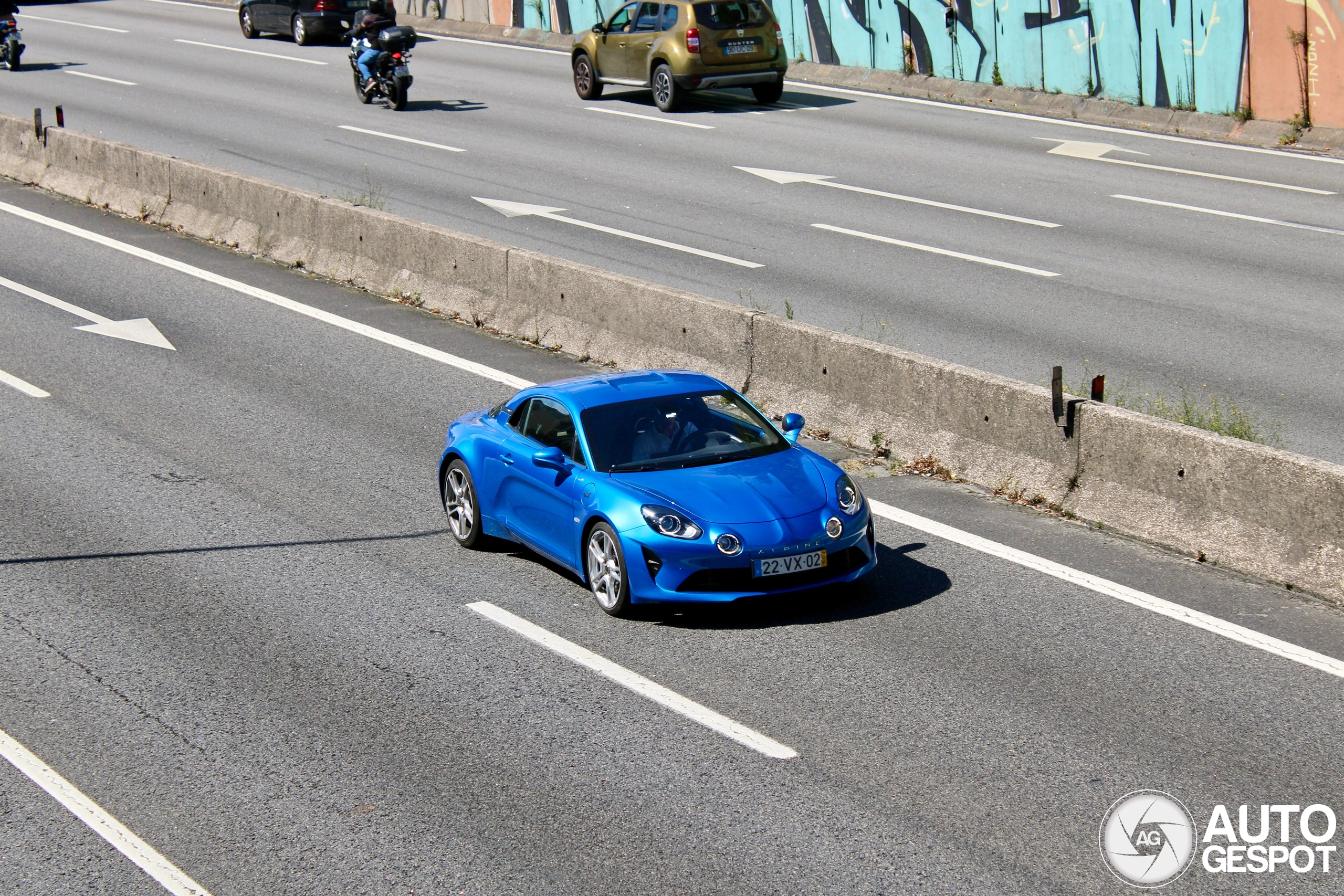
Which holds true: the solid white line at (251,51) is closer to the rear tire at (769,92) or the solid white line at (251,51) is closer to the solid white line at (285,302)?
the rear tire at (769,92)

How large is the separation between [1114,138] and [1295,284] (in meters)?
9.46

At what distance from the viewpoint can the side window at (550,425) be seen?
905cm

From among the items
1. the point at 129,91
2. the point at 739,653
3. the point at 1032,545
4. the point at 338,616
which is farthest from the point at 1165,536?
the point at 129,91

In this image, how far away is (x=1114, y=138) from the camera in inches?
956

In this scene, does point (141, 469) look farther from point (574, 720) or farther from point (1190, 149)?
point (1190, 149)

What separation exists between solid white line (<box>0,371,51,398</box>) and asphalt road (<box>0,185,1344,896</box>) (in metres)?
1.89

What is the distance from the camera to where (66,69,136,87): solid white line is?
104 feet

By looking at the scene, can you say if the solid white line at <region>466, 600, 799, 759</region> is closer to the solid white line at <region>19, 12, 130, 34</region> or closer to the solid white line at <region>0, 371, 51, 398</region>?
the solid white line at <region>0, 371, 51, 398</region>

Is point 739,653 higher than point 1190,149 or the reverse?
the reverse

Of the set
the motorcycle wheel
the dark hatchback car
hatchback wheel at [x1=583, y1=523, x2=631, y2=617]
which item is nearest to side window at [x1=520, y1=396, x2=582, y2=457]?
hatchback wheel at [x1=583, y1=523, x2=631, y2=617]

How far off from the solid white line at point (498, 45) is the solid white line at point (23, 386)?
972 inches

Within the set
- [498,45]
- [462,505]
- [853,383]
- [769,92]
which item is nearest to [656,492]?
[462,505]

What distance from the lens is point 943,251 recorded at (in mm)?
17344

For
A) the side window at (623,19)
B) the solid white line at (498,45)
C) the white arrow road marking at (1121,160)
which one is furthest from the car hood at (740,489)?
the solid white line at (498,45)
